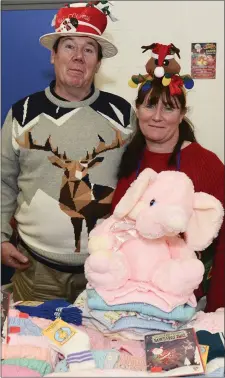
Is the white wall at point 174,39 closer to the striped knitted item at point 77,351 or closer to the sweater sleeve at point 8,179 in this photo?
the sweater sleeve at point 8,179

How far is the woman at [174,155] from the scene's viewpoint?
1257 mm

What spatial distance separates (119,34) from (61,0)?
0.20 metres

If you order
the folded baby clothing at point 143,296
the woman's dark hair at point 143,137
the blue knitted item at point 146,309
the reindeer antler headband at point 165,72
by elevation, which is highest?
the reindeer antler headband at point 165,72

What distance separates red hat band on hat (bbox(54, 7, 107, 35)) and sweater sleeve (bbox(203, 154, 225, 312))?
492mm

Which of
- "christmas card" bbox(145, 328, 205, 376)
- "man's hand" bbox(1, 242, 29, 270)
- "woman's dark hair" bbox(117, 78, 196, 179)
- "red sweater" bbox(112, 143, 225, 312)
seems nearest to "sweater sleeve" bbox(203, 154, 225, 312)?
"red sweater" bbox(112, 143, 225, 312)

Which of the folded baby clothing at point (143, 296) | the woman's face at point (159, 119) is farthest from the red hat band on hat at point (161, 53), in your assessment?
the folded baby clothing at point (143, 296)

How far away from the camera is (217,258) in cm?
132

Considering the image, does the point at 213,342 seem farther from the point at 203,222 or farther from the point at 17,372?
the point at 17,372

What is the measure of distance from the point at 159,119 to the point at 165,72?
0.39ft

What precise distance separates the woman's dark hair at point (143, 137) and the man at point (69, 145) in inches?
Answer: 1.5

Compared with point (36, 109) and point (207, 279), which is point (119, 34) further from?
point (207, 279)

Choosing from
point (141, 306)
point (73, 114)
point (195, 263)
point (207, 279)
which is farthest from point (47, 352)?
point (73, 114)

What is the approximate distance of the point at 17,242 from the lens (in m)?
1.51

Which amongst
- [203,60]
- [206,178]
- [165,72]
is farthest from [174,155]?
[203,60]
